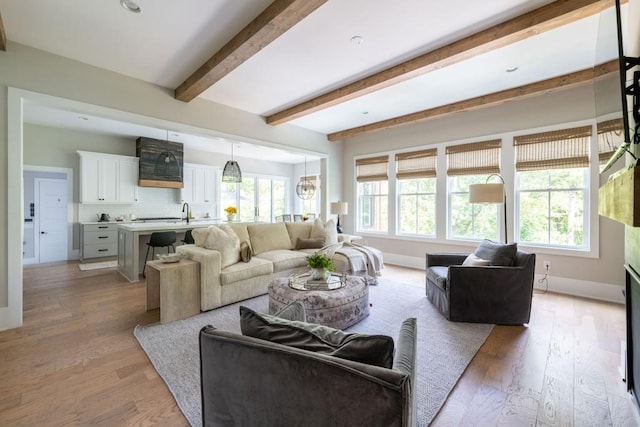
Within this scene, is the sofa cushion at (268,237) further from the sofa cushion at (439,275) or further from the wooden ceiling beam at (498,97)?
the wooden ceiling beam at (498,97)

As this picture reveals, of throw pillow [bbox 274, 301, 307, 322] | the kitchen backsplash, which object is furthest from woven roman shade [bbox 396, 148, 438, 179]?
the kitchen backsplash

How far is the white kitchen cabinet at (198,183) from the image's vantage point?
740cm

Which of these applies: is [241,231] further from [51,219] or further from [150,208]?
[51,219]

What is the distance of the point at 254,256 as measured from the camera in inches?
165

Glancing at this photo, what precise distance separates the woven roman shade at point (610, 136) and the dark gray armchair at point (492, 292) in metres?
1.26

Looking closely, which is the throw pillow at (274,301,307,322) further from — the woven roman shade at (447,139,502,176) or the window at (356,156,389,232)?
the window at (356,156,389,232)

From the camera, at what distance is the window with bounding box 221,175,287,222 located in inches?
335

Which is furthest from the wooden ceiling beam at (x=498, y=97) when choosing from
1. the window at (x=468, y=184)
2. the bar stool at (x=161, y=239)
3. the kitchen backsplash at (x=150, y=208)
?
the kitchen backsplash at (x=150, y=208)

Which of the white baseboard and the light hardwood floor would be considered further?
the white baseboard

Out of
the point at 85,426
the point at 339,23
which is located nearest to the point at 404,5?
the point at 339,23

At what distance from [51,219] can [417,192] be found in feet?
25.7

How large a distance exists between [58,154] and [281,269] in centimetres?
582

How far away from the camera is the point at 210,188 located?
7.89 m

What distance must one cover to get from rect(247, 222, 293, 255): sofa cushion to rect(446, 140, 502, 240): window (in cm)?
307
